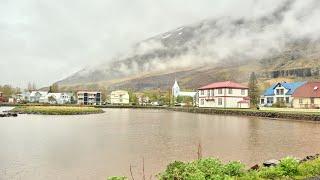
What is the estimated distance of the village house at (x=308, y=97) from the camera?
8162cm

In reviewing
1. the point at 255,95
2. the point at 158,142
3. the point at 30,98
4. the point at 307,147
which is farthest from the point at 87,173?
the point at 30,98

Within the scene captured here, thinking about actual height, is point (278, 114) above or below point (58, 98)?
below

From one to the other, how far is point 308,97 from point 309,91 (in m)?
1.23

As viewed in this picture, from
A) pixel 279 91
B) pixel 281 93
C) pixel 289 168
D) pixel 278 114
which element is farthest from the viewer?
pixel 279 91

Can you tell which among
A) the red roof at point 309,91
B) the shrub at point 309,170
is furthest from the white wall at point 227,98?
the shrub at point 309,170

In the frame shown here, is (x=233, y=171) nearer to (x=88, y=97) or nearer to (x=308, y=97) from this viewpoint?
(x=308, y=97)

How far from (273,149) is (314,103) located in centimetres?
6094

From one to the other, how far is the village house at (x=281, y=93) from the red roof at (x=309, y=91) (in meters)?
9.74

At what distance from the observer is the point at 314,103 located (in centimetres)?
8188

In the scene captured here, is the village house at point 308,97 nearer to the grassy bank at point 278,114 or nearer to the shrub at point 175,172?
the grassy bank at point 278,114

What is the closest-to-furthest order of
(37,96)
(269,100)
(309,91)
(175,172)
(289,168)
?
(175,172) → (289,168) → (309,91) → (269,100) → (37,96)

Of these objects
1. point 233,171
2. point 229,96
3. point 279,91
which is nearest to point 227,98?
point 229,96

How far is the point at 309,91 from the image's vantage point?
8294 cm

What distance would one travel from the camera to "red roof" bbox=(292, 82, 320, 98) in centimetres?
8181
